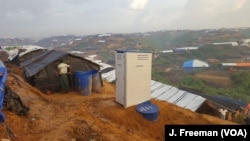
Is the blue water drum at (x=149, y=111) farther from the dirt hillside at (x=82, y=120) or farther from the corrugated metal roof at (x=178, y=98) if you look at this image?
the corrugated metal roof at (x=178, y=98)

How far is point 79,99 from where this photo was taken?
1030cm

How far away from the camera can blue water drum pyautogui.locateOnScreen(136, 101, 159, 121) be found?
834 centimetres

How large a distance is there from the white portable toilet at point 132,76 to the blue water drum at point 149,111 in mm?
268

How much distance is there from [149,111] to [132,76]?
1271mm

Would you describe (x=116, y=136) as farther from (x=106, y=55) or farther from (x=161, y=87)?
(x=106, y=55)

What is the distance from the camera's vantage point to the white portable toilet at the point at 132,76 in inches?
329

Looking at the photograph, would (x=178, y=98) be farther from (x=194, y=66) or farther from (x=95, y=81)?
(x=194, y=66)

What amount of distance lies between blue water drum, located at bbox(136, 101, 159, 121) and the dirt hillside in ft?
0.43

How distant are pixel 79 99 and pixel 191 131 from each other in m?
5.58

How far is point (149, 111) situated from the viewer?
330 inches

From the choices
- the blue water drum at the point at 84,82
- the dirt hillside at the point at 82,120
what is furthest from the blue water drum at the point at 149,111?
the blue water drum at the point at 84,82

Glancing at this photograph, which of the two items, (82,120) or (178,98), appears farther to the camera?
(178,98)

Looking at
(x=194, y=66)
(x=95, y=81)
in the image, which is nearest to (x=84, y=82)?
(x=95, y=81)

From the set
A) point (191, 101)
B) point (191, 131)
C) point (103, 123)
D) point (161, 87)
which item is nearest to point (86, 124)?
point (103, 123)
